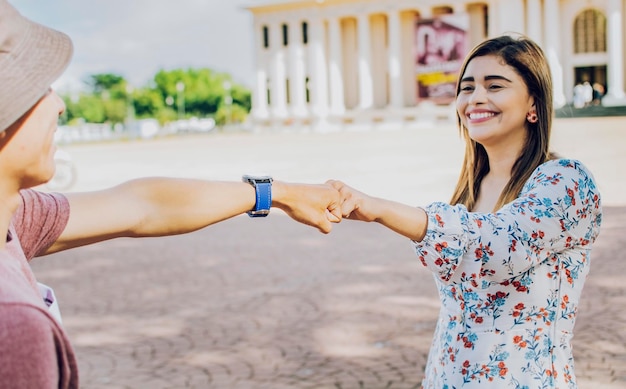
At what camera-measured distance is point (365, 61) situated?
68562 millimetres

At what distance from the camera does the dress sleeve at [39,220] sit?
1.85m

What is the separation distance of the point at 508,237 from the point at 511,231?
0.02m

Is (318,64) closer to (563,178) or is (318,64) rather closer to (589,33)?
(589,33)

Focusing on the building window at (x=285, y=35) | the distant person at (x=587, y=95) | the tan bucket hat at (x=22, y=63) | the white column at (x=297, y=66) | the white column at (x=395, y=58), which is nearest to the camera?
the tan bucket hat at (x=22, y=63)

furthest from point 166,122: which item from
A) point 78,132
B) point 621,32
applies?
point 621,32

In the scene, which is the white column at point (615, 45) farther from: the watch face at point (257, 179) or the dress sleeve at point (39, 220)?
the dress sleeve at point (39, 220)

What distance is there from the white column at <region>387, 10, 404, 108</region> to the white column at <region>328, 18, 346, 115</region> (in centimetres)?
512

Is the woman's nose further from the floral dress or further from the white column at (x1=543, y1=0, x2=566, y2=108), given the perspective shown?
the white column at (x1=543, y1=0, x2=566, y2=108)

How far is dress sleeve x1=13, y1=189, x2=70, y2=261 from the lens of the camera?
72.8 inches

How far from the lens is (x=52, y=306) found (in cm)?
153

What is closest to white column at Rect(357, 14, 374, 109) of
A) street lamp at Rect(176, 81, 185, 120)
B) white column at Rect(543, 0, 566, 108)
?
white column at Rect(543, 0, 566, 108)

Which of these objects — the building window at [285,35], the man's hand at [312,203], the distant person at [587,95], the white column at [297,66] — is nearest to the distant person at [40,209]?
the man's hand at [312,203]

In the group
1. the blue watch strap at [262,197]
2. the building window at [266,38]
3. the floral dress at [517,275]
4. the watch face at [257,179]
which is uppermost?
the building window at [266,38]

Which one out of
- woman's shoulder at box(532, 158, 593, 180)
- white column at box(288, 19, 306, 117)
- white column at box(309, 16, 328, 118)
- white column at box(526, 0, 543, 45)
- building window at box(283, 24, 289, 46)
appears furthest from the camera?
building window at box(283, 24, 289, 46)
